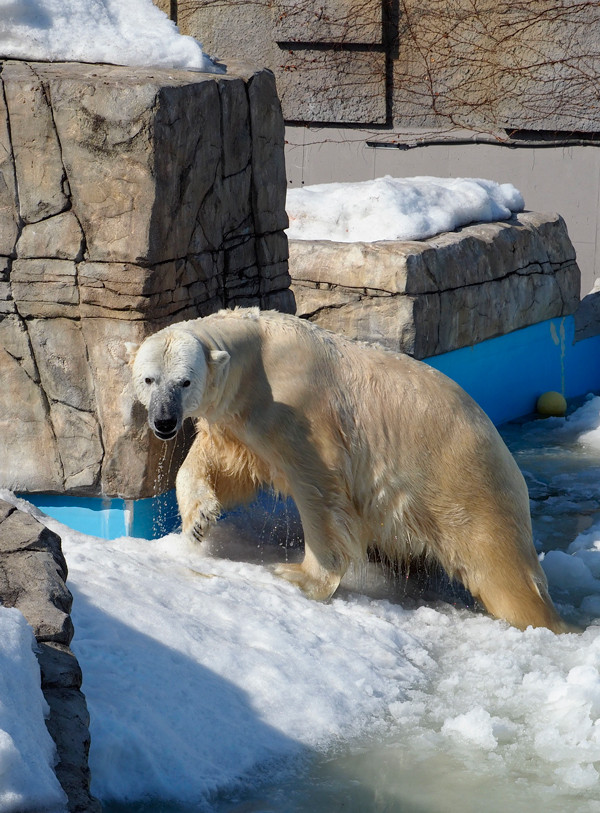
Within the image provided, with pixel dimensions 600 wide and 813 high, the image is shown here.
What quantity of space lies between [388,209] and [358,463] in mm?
3058

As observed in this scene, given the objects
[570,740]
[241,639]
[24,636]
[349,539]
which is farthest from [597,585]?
[24,636]

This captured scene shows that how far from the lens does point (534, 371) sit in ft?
24.7

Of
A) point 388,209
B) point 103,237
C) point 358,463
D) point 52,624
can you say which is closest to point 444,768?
point 52,624

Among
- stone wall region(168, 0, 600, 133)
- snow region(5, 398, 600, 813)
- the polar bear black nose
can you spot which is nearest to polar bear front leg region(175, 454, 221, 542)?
snow region(5, 398, 600, 813)

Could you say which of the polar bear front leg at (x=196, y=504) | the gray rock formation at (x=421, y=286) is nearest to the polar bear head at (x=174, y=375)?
the polar bear front leg at (x=196, y=504)

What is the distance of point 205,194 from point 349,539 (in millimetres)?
1576

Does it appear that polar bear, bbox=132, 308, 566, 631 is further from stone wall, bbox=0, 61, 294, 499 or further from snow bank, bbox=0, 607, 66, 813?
snow bank, bbox=0, 607, 66, 813

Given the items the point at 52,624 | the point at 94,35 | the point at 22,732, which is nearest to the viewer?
the point at 22,732

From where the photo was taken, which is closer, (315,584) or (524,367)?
(315,584)

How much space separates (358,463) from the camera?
12.7 ft

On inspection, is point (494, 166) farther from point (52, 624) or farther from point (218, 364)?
point (52, 624)

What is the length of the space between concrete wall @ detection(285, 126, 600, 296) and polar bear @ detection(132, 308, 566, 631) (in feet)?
16.0

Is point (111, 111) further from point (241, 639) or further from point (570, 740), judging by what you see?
point (570, 740)

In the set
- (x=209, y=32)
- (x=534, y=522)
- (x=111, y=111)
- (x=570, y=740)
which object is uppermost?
(x=209, y=32)
